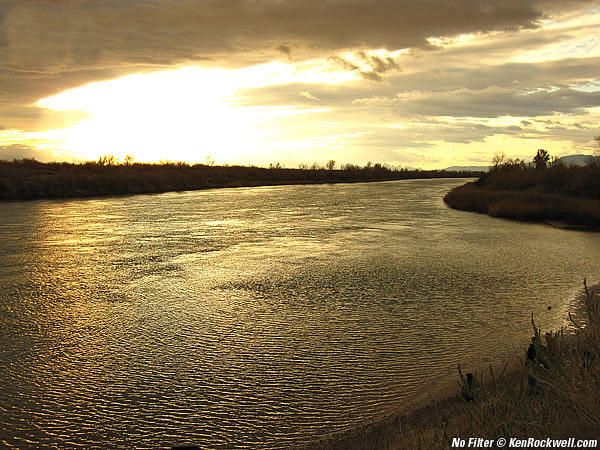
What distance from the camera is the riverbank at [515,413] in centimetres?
355

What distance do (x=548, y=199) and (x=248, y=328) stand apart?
24.6m

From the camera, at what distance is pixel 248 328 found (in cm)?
811

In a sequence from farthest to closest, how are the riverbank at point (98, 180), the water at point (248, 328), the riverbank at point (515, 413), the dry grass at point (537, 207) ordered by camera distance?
the riverbank at point (98, 180) → the dry grass at point (537, 207) → the water at point (248, 328) → the riverbank at point (515, 413)

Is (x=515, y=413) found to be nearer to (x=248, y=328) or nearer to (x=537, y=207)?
(x=248, y=328)

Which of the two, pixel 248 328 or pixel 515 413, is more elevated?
pixel 515 413

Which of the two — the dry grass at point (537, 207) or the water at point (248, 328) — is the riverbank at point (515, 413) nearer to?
the water at point (248, 328)

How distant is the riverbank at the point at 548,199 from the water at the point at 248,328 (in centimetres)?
640

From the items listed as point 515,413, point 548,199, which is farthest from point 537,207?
point 515,413

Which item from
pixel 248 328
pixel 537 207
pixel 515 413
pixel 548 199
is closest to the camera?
pixel 515 413

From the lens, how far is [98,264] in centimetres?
1362

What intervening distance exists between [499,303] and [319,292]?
343cm

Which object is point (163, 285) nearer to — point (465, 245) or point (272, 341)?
point (272, 341)

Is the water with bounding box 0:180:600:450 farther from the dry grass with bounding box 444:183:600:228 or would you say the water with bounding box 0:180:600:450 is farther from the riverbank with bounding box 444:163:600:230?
the riverbank with bounding box 444:163:600:230

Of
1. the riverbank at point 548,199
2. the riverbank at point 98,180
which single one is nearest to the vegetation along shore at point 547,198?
the riverbank at point 548,199
